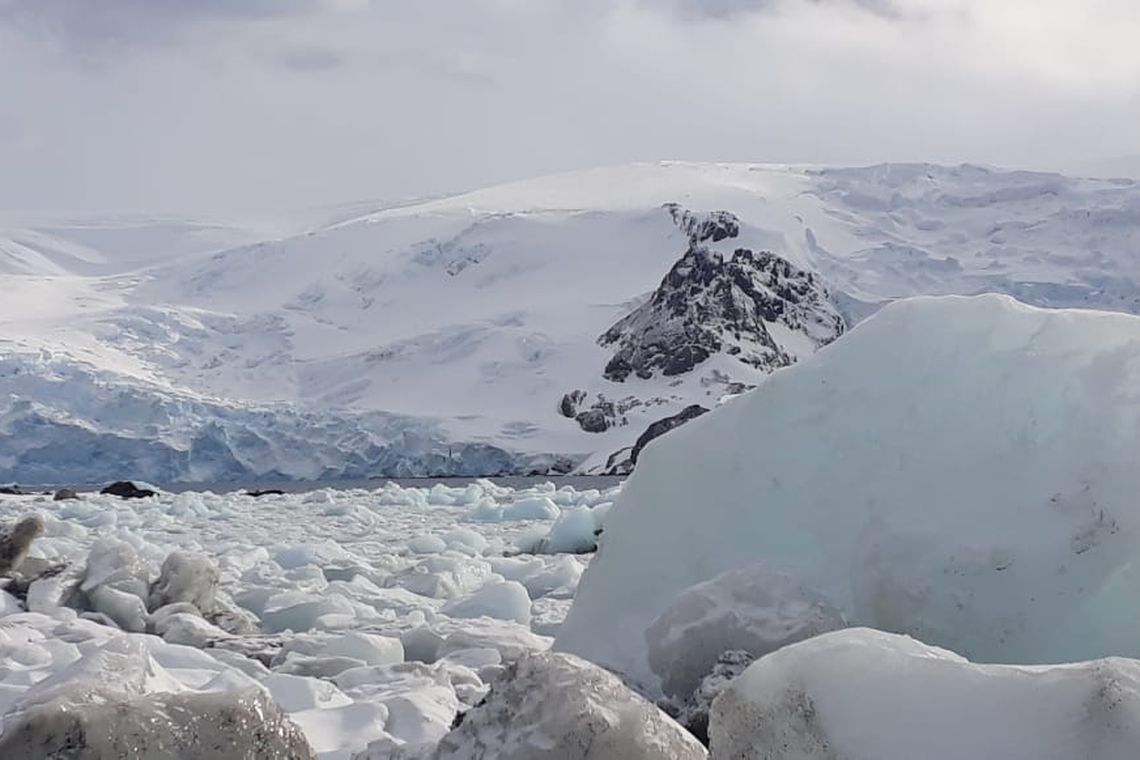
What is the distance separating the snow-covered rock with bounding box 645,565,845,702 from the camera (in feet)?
12.3

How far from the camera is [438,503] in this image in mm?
20938

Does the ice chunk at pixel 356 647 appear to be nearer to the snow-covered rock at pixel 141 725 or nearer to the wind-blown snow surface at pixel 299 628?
the wind-blown snow surface at pixel 299 628

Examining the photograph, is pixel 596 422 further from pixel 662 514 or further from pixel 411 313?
pixel 662 514

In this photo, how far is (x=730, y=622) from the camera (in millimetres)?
3768

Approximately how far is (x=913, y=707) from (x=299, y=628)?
14.9 feet

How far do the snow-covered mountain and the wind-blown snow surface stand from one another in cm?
4563

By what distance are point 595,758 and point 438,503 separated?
1880 cm

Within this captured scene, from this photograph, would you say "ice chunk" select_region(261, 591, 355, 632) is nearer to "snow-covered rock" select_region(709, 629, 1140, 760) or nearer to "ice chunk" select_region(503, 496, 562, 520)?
"snow-covered rock" select_region(709, 629, 1140, 760)

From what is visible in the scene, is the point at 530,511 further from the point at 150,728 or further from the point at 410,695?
the point at 150,728

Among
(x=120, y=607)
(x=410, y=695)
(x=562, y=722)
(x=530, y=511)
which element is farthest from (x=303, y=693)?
(x=530, y=511)

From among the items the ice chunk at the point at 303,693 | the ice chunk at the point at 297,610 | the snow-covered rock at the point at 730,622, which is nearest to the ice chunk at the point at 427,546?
the ice chunk at the point at 297,610

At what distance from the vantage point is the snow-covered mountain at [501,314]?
5519 centimetres

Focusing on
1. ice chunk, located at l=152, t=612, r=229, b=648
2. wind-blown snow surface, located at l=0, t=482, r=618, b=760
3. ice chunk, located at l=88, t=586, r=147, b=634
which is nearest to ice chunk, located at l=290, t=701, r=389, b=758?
wind-blown snow surface, located at l=0, t=482, r=618, b=760

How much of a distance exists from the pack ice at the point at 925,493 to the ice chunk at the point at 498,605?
1.73 m
